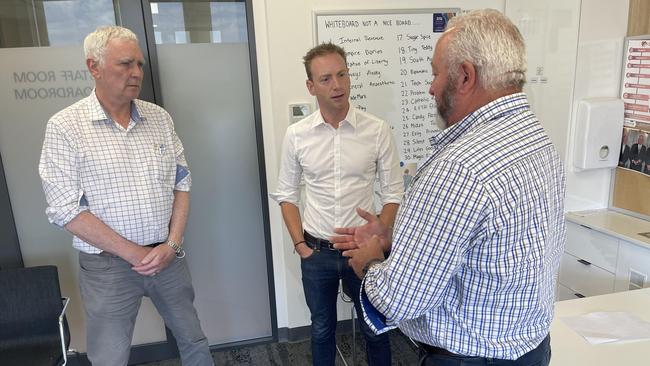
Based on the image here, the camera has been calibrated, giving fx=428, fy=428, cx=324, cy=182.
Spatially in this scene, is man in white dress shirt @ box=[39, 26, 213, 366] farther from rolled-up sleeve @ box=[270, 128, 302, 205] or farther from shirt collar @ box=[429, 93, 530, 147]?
shirt collar @ box=[429, 93, 530, 147]

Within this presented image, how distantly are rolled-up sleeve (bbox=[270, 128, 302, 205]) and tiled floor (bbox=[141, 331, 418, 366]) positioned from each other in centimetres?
112

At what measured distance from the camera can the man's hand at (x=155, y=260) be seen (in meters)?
1.78

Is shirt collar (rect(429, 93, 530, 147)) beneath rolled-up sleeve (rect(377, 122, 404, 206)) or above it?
above

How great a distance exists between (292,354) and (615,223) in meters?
2.15

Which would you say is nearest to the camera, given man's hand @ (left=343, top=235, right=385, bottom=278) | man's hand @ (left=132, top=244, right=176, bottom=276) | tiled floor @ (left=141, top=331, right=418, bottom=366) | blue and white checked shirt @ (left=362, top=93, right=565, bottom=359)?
blue and white checked shirt @ (left=362, top=93, right=565, bottom=359)

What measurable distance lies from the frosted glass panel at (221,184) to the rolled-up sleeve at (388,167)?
91cm

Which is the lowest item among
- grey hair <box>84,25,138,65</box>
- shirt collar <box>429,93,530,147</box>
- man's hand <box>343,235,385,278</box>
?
man's hand <box>343,235,385,278</box>

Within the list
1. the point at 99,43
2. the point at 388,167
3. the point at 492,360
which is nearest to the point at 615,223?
the point at 388,167

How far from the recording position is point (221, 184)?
2.61m

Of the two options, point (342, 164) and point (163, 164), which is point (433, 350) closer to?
point (342, 164)

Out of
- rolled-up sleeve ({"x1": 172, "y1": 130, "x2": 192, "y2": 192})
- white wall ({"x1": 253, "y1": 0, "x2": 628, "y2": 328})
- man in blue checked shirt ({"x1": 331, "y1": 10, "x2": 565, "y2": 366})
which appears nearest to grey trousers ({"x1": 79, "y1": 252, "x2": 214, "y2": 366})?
rolled-up sleeve ({"x1": 172, "y1": 130, "x2": 192, "y2": 192})

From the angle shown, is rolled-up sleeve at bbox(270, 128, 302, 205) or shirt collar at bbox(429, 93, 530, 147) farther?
rolled-up sleeve at bbox(270, 128, 302, 205)

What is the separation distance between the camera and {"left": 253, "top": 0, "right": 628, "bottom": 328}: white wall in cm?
243

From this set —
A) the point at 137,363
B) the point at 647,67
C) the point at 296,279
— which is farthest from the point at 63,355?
the point at 647,67
